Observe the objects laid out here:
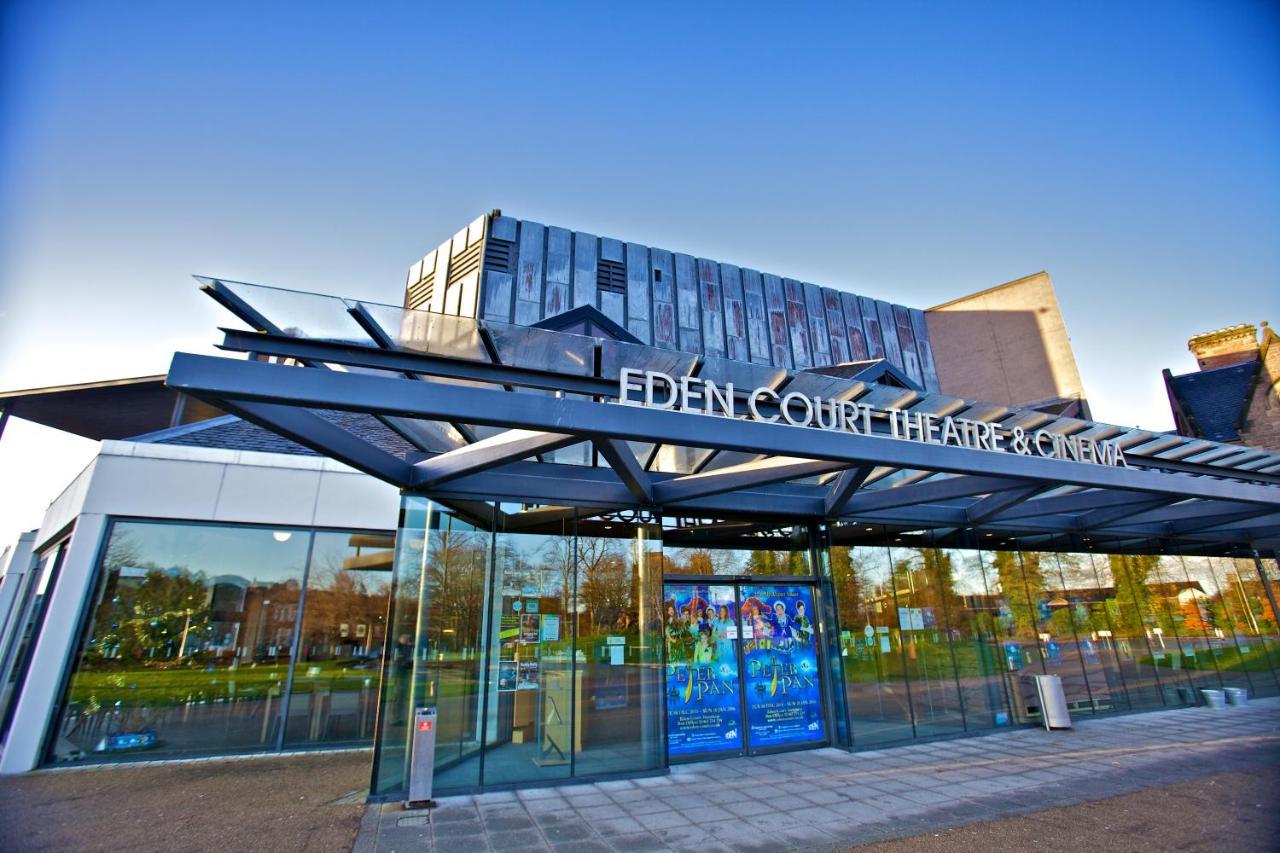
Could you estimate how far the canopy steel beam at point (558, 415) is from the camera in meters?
3.98

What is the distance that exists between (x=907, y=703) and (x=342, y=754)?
861 cm

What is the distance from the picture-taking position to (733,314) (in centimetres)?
1803

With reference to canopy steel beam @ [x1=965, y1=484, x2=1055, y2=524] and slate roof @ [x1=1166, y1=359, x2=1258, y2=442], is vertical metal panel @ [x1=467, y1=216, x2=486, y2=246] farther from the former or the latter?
slate roof @ [x1=1166, y1=359, x2=1258, y2=442]

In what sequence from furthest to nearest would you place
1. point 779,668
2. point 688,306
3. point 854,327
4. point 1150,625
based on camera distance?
point 854,327
point 688,306
point 1150,625
point 779,668

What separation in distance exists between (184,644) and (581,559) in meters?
6.44

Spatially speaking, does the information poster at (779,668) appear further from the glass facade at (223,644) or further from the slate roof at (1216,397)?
the slate roof at (1216,397)

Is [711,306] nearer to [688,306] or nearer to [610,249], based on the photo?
[688,306]

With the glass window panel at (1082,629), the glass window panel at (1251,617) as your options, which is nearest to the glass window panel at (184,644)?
the glass window panel at (1082,629)

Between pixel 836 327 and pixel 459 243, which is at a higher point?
pixel 459 243

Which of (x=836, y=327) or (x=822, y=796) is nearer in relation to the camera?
(x=822, y=796)

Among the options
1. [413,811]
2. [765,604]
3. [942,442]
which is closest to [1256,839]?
[942,442]

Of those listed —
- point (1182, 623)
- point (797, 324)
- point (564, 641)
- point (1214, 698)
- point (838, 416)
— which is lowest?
point (1214, 698)

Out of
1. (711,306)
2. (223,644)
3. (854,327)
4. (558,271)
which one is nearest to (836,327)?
(854,327)

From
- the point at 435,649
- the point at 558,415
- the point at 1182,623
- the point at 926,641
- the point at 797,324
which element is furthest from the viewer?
the point at 797,324
